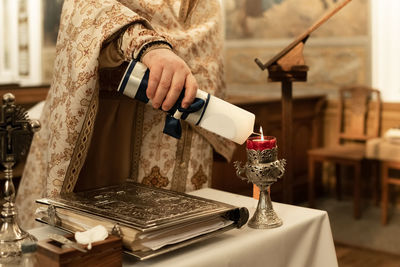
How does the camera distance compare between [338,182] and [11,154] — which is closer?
[11,154]

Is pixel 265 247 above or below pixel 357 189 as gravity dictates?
above

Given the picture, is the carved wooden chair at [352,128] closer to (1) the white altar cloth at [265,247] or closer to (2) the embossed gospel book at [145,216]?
(1) the white altar cloth at [265,247]

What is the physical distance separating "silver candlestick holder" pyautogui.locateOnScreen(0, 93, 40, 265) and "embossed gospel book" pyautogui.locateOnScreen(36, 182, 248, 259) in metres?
0.14

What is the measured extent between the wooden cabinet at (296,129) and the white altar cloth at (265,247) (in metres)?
3.39

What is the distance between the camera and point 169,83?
3.94ft

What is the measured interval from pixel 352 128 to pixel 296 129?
53 cm

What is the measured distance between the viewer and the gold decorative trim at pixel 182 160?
1.76m

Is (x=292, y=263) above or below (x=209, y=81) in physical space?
below

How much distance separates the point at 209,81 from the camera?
178 centimetres

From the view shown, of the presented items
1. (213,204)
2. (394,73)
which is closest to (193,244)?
(213,204)

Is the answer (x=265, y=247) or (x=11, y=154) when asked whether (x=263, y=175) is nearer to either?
(x=265, y=247)

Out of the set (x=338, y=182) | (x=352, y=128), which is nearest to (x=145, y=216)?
(x=352, y=128)

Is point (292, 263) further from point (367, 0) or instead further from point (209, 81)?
point (367, 0)

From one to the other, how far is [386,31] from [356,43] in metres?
0.31
